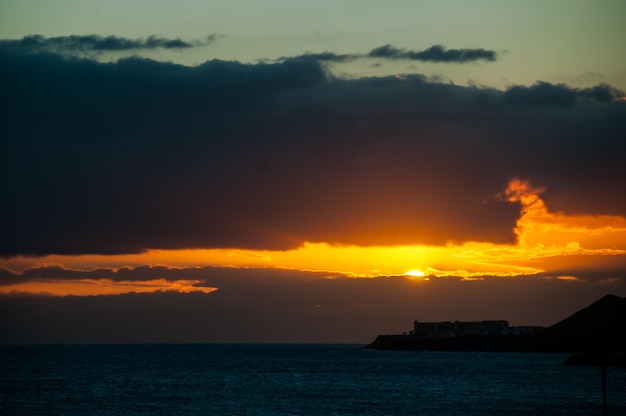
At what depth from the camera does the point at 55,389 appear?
127 meters

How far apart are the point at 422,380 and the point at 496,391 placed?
28.9 metres

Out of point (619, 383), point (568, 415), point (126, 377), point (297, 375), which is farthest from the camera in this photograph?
point (297, 375)

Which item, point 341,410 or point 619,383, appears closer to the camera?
point 341,410

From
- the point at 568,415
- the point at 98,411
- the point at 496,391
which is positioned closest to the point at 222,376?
the point at 496,391

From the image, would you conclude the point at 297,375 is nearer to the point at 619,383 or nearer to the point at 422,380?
the point at 422,380

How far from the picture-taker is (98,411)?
94.3m

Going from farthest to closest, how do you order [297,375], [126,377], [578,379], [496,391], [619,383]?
[297,375], [126,377], [578,379], [619,383], [496,391]

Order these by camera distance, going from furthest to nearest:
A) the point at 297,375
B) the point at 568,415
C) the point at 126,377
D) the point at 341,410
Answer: the point at 297,375 → the point at 126,377 → the point at 341,410 → the point at 568,415

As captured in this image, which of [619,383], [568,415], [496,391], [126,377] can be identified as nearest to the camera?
[568,415]

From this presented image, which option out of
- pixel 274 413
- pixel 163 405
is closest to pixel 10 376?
pixel 163 405

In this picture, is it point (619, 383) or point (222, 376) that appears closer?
point (619, 383)

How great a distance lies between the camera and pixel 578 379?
147 meters

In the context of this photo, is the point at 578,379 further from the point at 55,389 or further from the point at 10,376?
the point at 10,376

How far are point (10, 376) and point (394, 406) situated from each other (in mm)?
90901
